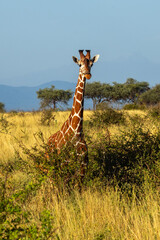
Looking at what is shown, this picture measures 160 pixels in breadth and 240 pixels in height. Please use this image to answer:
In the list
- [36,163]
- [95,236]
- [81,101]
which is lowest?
[95,236]

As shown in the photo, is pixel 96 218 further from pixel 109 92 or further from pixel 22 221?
pixel 109 92

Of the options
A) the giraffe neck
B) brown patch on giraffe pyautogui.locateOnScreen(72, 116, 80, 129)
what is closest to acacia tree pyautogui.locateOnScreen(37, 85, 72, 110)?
the giraffe neck

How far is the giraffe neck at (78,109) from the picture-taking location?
5.01m

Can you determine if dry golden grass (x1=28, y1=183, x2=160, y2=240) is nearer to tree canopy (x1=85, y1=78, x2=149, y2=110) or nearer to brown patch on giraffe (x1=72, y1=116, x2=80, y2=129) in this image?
brown patch on giraffe (x1=72, y1=116, x2=80, y2=129)

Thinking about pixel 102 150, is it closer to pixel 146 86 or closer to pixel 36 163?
pixel 36 163

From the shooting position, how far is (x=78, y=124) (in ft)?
16.5

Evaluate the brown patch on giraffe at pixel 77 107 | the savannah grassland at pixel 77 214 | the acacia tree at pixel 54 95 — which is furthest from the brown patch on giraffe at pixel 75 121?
the acacia tree at pixel 54 95

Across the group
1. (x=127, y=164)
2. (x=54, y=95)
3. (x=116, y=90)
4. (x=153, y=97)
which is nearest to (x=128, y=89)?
(x=116, y=90)

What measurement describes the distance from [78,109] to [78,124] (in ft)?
0.88

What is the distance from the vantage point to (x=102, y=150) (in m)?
6.07

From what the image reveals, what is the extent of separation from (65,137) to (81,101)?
66 cm

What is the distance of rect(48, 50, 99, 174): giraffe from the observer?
4879 mm

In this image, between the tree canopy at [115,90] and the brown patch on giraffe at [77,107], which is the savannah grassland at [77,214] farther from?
the tree canopy at [115,90]

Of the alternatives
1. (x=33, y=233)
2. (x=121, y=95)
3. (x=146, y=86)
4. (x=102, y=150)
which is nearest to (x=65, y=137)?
(x=102, y=150)
